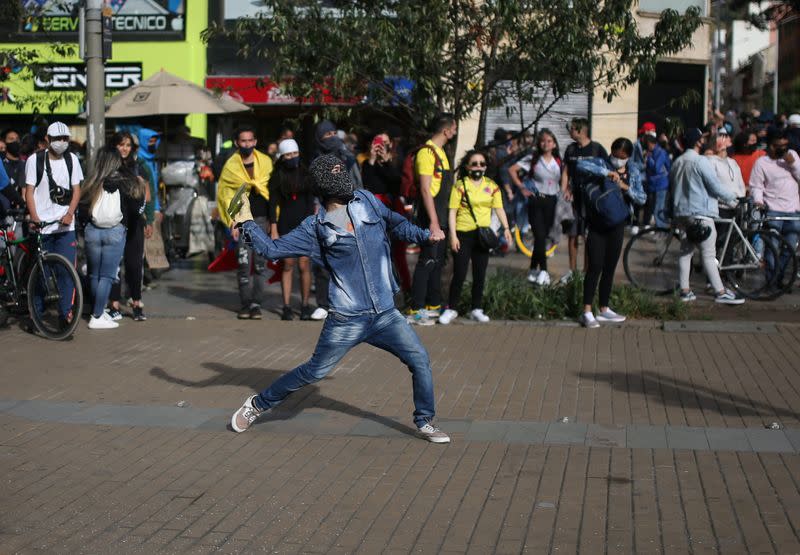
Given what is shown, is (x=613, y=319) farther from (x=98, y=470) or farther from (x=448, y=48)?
(x=98, y=470)

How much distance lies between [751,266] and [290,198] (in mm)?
4815

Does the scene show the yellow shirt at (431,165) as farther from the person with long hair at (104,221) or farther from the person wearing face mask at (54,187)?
the person wearing face mask at (54,187)

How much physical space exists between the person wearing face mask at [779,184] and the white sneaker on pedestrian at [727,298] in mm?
1248

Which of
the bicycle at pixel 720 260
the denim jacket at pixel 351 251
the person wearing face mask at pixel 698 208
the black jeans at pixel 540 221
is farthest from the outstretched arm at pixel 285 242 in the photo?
the black jeans at pixel 540 221

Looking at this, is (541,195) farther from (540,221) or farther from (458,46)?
(458,46)

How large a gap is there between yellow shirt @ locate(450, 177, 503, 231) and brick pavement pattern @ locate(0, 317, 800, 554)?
1.30 metres

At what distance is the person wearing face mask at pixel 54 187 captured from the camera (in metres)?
11.4

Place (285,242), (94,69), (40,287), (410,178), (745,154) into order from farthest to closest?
(745,154), (94,69), (410,178), (40,287), (285,242)

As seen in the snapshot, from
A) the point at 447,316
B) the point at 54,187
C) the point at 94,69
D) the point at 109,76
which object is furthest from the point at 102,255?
the point at 109,76

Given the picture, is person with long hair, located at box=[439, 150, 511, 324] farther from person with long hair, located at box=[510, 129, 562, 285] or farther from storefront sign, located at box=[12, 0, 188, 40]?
storefront sign, located at box=[12, 0, 188, 40]

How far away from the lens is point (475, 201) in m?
11.5

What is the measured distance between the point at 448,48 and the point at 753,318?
3940 millimetres

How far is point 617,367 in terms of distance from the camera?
9.61 m

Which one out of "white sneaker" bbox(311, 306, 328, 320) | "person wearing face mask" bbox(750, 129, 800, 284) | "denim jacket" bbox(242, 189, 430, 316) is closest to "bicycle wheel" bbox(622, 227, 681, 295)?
"person wearing face mask" bbox(750, 129, 800, 284)
